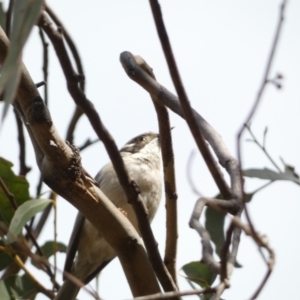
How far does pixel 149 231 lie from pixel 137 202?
13 cm

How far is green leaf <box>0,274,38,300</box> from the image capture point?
3.45m

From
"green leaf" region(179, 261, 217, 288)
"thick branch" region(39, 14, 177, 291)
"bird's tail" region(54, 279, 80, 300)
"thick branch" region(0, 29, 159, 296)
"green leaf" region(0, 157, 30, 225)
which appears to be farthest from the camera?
"bird's tail" region(54, 279, 80, 300)

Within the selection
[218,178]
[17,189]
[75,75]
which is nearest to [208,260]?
[218,178]

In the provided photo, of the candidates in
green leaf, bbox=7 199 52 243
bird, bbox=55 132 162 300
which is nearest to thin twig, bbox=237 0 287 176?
green leaf, bbox=7 199 52 243

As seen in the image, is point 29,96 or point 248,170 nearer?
point 29,96

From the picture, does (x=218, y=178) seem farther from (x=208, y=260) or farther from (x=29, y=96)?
(x=29, y=96)

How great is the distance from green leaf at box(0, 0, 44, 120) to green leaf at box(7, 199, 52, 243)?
4.55 ft

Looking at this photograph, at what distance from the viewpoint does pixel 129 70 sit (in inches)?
109

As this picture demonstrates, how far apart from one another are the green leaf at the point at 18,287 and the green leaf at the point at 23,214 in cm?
54

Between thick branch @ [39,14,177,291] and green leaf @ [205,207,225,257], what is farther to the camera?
green leaf @ [205,207,225,257]

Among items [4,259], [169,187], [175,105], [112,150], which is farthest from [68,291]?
[112,150]

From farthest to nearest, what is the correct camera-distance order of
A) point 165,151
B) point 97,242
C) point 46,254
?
1. point 97,242
2. point 46,254
3. point 165,151

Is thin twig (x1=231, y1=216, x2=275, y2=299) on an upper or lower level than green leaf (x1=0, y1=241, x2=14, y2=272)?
lower

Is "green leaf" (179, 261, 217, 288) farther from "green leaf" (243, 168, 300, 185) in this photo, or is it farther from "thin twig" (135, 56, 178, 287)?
"green leaf" (243, 168, 300, 185)
